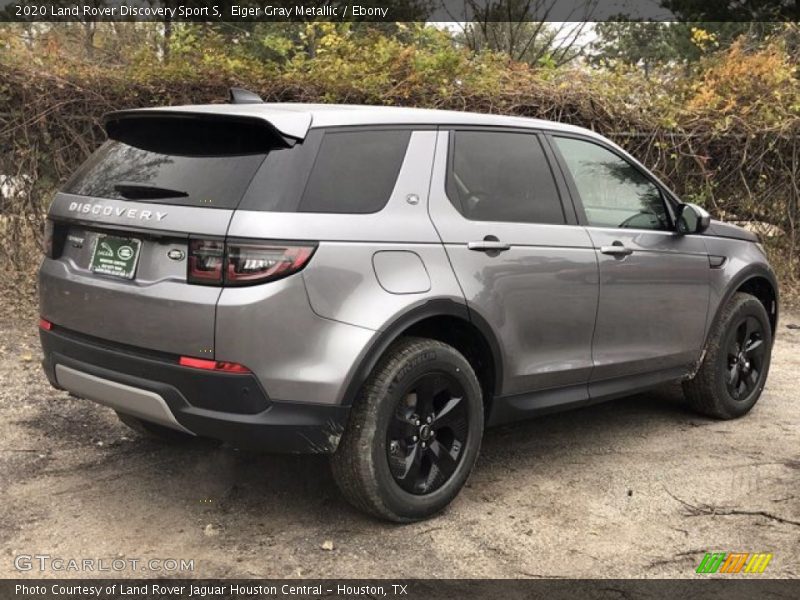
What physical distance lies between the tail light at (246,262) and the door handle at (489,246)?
859mm

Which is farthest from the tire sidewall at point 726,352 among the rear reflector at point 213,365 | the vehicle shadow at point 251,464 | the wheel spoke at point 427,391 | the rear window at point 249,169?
the rear reflector at point 213,365

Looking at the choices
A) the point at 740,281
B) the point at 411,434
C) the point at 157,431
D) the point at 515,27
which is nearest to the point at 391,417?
the point at 411,434

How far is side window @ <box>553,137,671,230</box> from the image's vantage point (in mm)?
4230

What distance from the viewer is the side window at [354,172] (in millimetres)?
3152

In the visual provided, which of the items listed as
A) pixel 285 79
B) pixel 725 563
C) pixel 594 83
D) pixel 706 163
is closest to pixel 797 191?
pixel 706 163

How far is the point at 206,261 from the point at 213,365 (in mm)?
377

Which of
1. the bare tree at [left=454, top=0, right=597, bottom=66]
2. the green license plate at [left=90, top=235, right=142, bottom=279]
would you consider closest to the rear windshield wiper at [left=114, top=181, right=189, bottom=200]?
the green license plate at [left=90, top=235, right=142, bottom=279]

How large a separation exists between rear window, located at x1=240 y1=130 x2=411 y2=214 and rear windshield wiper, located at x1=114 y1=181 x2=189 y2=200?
0.35 m

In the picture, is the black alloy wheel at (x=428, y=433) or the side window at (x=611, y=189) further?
the side window at (x=611, y=189)

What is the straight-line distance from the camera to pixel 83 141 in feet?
23.6

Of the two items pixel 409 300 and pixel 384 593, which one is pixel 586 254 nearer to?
pixel 409 300

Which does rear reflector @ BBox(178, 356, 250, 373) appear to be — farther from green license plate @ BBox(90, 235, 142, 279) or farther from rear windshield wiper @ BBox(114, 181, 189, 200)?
rear windshield wiper @ BBox(114, 181, 189, 200)

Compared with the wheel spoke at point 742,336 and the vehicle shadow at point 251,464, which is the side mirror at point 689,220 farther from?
the vehicle shadow at point 251,464

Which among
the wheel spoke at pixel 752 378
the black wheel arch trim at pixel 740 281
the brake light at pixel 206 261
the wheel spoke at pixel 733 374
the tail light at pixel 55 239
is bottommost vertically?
the wheel spoke at pixel 752 378
